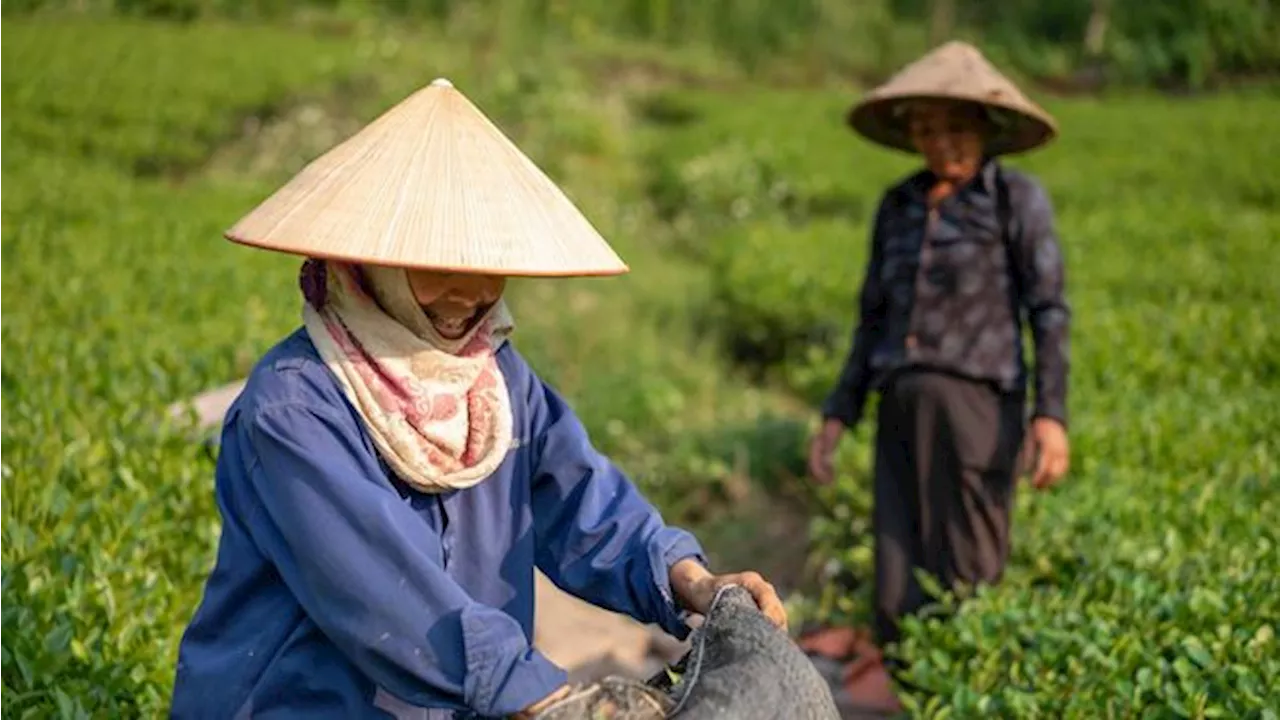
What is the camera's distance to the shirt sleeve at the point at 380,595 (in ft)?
6.01

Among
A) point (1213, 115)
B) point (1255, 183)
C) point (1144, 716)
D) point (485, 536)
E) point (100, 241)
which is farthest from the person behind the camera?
point (1213, 115)

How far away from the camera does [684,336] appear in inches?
372

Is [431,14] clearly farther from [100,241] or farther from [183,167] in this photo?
[100,241]

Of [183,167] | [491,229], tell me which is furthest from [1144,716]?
[183,167]

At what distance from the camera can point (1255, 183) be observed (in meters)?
14.9

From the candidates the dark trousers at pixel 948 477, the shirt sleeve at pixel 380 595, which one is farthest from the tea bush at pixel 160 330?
the dark trousers at pixel 948 477

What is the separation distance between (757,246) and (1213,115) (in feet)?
43.5

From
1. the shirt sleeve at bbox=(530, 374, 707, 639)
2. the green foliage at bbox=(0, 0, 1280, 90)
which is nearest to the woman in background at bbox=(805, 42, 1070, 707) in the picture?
Result: the shirt sleeve at bbox=(530, 374, 707, 639)

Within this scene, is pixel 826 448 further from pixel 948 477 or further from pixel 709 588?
pixel 709 588

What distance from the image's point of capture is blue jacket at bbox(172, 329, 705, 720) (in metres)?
1.87

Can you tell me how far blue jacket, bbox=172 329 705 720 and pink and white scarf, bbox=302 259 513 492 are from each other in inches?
1.5

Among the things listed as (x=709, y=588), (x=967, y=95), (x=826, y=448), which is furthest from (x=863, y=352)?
(x=709, y=588)

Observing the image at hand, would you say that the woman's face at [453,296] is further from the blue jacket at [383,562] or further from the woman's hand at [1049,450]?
the woman's hand at [1049,450]

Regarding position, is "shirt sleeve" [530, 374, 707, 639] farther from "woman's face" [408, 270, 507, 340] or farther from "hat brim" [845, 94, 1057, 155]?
"hat brim" [845, 94, 1057, 155]
